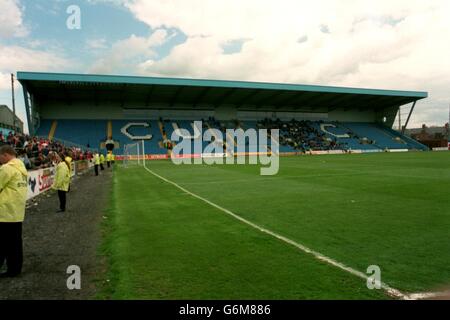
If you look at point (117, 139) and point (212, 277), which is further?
point (117, 139)

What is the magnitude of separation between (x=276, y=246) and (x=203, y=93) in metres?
55.0

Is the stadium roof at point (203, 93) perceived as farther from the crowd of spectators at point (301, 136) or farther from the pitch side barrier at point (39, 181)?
the pitch side barrier at point (39, 181)

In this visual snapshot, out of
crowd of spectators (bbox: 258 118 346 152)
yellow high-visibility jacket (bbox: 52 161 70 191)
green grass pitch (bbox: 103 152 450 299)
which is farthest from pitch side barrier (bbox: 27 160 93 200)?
crowd of spectators (bbox: 258 118 346 152)

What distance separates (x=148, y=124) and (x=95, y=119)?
29.3ft

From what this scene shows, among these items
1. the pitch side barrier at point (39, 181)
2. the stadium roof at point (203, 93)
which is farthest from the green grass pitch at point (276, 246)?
the stadium roof at point (203, 93)

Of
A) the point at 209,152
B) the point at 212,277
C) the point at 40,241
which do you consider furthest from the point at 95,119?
the point at 212,277

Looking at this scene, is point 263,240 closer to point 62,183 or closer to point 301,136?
point 62,183

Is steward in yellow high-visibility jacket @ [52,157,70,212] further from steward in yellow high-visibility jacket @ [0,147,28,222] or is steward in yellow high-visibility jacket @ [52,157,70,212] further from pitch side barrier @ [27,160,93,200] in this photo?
steward in yellow high-visibility jacket @ [0,147,28,222]

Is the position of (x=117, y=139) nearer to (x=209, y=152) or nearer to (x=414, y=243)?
(x=209, y=152)

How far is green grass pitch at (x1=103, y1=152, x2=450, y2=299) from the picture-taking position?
4.62 meters

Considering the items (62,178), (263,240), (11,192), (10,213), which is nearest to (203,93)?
(62,178)

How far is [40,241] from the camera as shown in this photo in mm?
7695

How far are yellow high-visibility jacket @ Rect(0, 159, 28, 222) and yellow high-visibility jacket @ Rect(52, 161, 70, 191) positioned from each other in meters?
6.22
